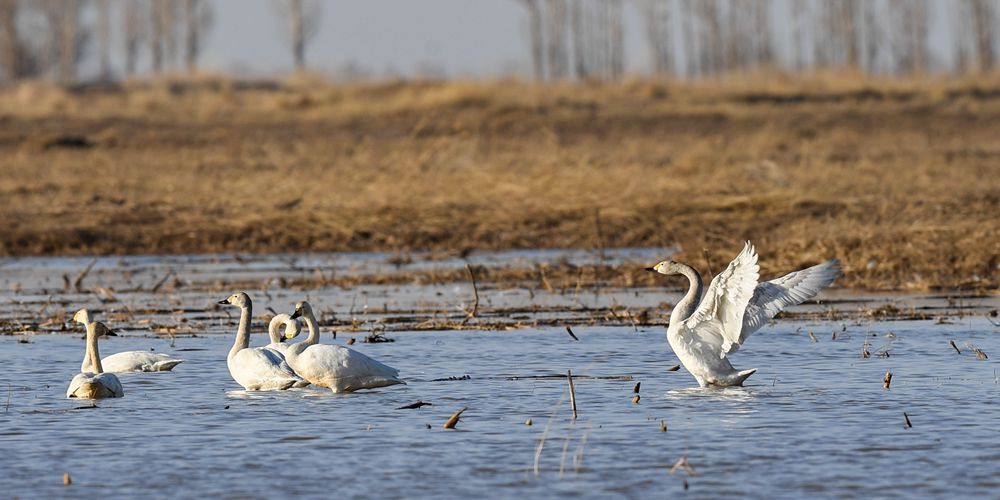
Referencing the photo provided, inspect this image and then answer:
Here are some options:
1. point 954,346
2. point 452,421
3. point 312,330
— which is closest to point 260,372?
point 312,330

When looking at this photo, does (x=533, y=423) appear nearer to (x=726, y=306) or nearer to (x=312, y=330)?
(x=726, y=306)

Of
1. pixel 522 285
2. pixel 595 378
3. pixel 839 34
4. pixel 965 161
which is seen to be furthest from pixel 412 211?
pixel 839 34

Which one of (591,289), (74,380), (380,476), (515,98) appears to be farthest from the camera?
(515,98)

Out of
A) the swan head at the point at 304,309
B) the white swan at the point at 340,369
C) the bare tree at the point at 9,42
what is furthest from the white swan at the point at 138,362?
the bare tree at the point at 9,42

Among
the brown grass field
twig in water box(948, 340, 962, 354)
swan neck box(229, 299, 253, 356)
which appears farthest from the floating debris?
the brown grass field

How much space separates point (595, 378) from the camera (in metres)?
9.84

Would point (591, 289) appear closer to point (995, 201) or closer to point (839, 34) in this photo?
point (995, 201)

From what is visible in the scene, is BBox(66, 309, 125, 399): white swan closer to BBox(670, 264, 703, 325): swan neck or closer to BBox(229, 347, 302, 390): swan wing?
BBox(229, 347, 302, 390): swan wing

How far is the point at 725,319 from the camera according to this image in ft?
31.2

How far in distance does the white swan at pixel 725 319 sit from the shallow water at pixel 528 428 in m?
0.15

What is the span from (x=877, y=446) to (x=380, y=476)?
232 centimetres

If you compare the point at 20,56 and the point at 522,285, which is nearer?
the point at 522,285

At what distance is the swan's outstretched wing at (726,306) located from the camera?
924 centimetres

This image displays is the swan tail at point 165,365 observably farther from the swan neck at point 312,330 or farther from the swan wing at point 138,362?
the swan neck at point 312,330
